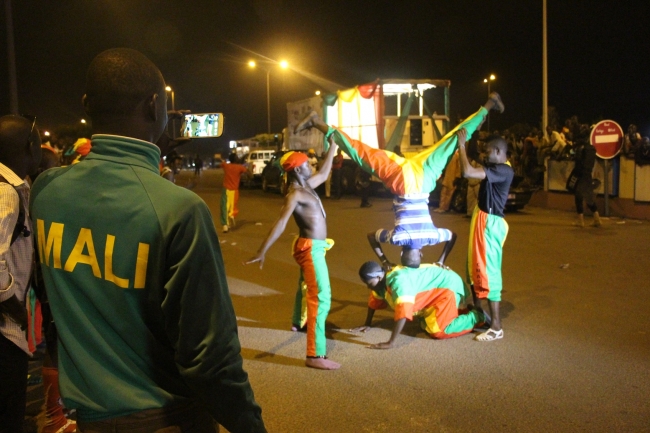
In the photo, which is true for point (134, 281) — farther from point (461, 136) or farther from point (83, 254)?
point (461, 136)

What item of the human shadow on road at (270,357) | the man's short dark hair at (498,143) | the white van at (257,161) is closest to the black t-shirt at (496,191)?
the man's short dark hair at (498,143)

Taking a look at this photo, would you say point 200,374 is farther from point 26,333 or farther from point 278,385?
point 278,385

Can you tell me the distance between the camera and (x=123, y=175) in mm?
1771

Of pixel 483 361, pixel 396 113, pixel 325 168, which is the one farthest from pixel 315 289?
pixel 396 113

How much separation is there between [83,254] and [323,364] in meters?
3.77

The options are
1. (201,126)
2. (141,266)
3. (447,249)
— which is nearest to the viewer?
(141,266)

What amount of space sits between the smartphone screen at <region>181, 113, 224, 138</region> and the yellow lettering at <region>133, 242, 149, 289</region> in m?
0.92

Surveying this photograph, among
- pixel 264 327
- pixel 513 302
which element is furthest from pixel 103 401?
pixel 513 302

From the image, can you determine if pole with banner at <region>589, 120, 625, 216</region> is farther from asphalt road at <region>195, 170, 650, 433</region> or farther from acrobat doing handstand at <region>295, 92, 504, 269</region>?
acrobat doing handstand at <region>295, 92, 504, 269</region>

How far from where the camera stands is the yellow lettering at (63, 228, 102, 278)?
1.78 m

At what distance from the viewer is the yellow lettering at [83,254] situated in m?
1.78

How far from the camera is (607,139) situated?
13484mm

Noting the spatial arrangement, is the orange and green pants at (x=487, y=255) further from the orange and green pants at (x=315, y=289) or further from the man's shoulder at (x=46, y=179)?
the man's shoulder at (x=46, y=179)

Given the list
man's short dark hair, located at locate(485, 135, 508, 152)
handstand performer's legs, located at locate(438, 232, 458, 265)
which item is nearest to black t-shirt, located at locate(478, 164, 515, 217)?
man's short dark hair, located at locate(485, 135, 508, 152)
